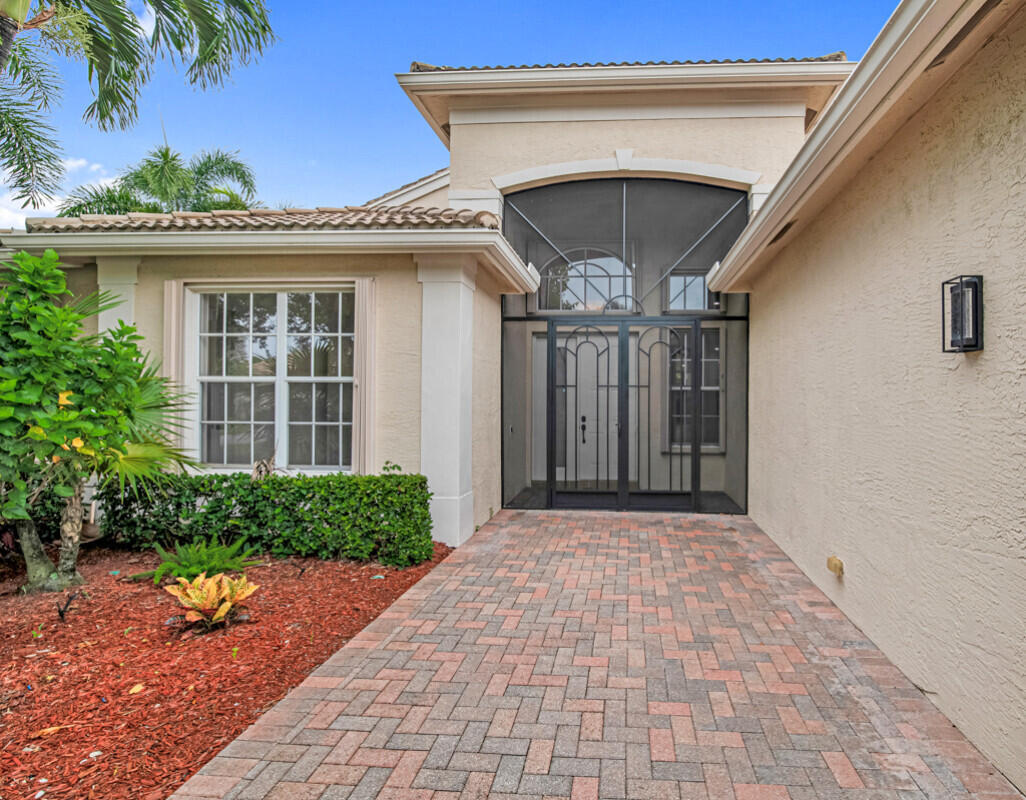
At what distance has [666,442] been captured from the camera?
1066 cm

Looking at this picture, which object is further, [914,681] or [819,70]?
[819,70]

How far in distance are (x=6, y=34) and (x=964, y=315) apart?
9359mm

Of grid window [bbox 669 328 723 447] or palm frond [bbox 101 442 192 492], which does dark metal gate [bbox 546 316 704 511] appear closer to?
grid window [bbox 669 328 723 447]

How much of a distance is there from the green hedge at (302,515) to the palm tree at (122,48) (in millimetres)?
6408

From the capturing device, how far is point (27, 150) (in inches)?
466

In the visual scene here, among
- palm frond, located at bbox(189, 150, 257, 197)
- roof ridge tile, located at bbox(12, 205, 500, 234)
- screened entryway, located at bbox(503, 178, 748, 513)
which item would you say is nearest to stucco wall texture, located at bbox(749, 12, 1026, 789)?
roof ridge tile, located at bbox(12, 205, 500, 234)

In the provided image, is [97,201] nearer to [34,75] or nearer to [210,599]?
[34,75]

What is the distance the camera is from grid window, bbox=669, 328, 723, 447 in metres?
10.0

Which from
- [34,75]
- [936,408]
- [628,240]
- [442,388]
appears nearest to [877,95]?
[936,408]

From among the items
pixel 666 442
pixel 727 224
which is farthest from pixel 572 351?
pixel 727 224

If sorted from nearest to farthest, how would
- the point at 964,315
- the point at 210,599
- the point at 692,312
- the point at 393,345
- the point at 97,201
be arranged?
the point at 964,315 < the point at 210,599 < the point at 393,345 < the point at 692,312 < the point at 97,201

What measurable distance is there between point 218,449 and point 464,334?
319cm

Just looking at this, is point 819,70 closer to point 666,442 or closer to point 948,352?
point 666,442

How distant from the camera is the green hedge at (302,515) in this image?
6.42m
